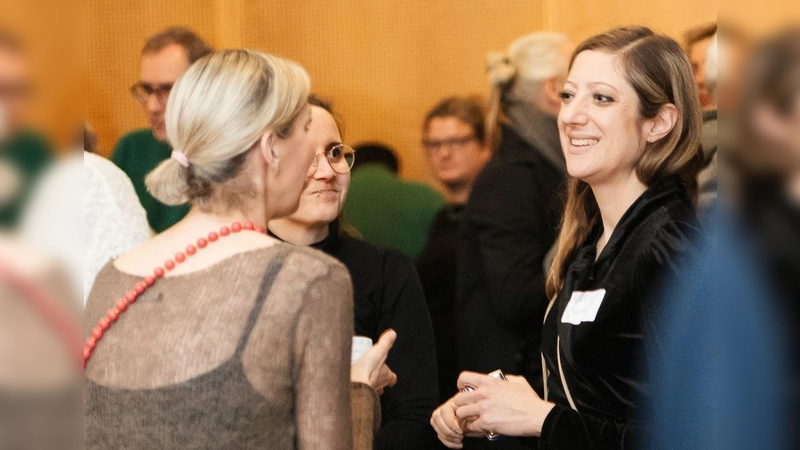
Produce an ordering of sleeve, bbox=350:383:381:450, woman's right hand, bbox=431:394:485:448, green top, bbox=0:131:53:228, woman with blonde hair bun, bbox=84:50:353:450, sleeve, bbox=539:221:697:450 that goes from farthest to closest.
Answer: woman's right hand, bbox=431:394:485:448
sleeve, bbox=350:383:381:450
sleeve, bbox=539:221:697:450
woman with blonde hair bun, bbox=84:50:353:450
green top, bbox=0:131:53:228

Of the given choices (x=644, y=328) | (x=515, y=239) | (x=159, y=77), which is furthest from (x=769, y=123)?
(x=159, y=77)

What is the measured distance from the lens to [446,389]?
1863 millimetres

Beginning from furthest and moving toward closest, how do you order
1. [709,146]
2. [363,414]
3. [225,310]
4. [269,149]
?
[709,146] < [363,414] < [269,149] < [225,310]

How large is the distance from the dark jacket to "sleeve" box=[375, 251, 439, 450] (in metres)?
0.09

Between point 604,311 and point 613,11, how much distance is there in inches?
27.9

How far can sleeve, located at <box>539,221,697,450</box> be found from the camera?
1.25 metres

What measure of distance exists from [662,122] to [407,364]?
66cm

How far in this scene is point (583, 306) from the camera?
135 cm

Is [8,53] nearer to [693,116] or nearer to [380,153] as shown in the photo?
[693,116]

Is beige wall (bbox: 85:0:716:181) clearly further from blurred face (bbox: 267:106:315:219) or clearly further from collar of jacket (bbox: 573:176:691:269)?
blurred face (bbox: 267:106:315:219)

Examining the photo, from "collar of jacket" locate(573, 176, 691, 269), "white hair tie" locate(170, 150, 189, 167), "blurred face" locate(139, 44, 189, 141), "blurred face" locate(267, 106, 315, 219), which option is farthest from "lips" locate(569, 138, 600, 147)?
"blurred face" locate(139, 44, 189, 141)

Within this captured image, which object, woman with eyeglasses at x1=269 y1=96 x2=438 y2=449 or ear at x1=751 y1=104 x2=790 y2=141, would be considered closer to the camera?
ear at x1=751 y1=104 x2=790 y2=141

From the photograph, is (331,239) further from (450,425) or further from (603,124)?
(603,124)

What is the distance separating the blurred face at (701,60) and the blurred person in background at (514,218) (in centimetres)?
24
